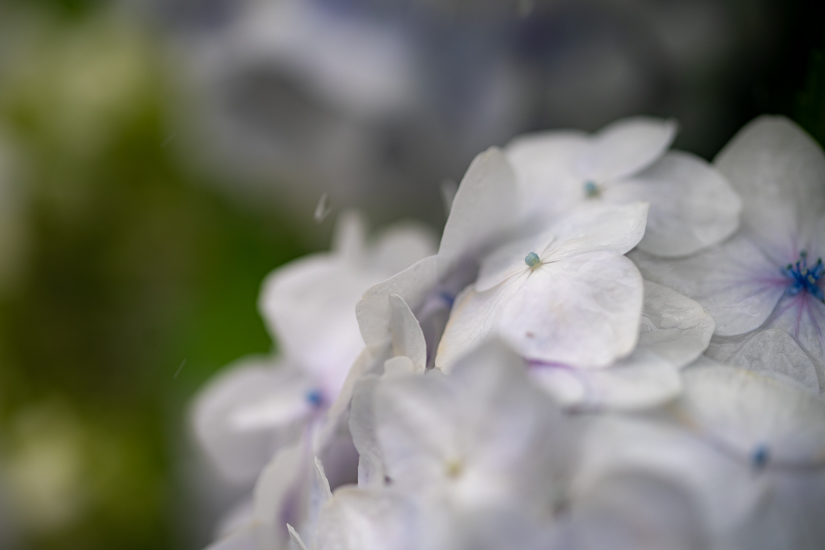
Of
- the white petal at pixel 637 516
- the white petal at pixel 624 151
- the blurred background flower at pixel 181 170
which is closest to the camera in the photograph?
the white petal at pixel 637 516

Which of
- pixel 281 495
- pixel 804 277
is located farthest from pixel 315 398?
pixel 804 277

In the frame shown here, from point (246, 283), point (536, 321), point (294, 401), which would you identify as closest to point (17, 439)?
point (246, 283)

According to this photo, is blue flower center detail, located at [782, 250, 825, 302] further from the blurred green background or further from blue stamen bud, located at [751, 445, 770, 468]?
the blurred green background

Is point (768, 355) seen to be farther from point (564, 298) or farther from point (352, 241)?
point (352, 241)

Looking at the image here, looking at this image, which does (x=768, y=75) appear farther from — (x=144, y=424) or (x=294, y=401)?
(x=144, y=424)

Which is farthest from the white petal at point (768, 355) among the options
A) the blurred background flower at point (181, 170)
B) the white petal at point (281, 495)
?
the blurred background flower at point (181, 170)

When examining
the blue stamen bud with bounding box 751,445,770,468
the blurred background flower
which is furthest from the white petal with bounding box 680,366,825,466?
the blurred background flower

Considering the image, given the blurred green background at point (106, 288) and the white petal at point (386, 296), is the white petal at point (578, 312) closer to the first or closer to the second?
the white petal at point (386, 296)
